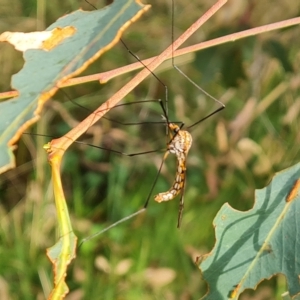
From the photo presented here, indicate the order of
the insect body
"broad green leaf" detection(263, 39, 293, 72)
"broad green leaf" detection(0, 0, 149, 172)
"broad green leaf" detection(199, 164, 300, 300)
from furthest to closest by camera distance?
"broad green leaf" detection(263, 39, 293, 72) < the insect body < "broad green leaf" detection(199, 164, 300, 300) < "broad green leaf" detection(0, 0, 149, 172)

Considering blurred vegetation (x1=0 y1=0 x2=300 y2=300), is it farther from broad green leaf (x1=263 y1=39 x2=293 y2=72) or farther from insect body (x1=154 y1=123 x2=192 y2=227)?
insect body (x1=154 y1=123 x2=192 y2=227)

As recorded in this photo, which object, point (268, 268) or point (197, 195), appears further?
point (197, 195)

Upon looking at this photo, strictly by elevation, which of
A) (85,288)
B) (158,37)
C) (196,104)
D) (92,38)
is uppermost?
(92,38)

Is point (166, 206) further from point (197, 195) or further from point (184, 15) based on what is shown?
point (184, 15)

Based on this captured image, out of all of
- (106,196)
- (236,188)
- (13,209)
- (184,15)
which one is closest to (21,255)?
(13,209)

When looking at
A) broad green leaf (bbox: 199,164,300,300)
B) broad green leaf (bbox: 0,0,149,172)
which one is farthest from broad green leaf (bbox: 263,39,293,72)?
broad green leaf (bbox: 0,0,149,172)

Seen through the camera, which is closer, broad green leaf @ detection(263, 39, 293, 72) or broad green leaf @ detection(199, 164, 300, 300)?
broad green leaf @ detection(199, 164, 300, 300)
